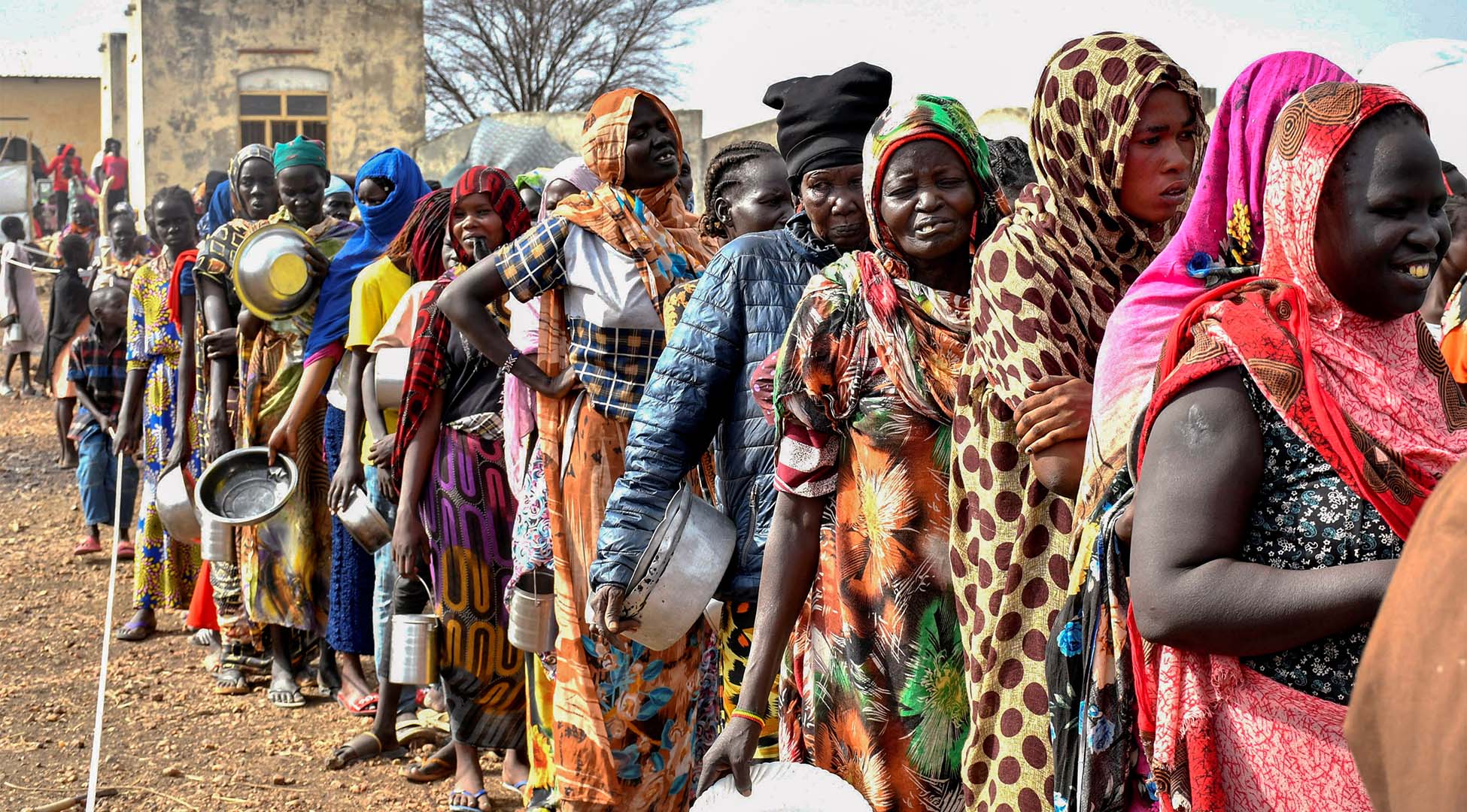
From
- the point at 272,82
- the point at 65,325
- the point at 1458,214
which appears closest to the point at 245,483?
the point at 1458,214

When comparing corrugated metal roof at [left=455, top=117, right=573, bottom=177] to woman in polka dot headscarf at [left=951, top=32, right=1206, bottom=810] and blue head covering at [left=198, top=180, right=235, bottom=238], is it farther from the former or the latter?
woman in polka dot headscarf at [left=951, top=32, right=1206, bottom=810]

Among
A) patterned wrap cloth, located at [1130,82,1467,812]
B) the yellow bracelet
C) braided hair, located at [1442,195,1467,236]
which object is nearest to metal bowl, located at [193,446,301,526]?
the yellow bracelet

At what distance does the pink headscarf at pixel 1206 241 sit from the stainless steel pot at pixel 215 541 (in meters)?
5.07

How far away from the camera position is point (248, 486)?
6.59 m

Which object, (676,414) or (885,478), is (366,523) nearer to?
(676,414)

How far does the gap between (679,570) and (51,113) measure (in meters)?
46.8

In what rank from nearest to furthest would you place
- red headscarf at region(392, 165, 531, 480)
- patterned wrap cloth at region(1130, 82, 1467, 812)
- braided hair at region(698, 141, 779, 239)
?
1. patterned wrap cloth at region(1130, 82, 1467, 812)
2. braided hair at region(698, 141, 779, 239)
3. red headscarf at region(392, 165, 531, 480)

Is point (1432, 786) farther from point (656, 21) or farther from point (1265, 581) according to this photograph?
point (656, 21)

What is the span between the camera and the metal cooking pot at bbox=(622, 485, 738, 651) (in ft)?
11.2

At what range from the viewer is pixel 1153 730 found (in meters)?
2.00

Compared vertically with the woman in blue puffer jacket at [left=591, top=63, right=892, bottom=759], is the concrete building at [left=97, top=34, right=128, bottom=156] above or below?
above

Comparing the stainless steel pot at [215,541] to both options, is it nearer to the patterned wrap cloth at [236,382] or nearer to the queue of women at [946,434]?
the patterned wrap cloth at [236,382]

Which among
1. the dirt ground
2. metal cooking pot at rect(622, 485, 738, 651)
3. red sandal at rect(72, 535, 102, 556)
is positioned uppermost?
metal cooking pot at rect(622, 485, 738, 651)

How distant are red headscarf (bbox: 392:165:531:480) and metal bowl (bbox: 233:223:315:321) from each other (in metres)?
1.52
